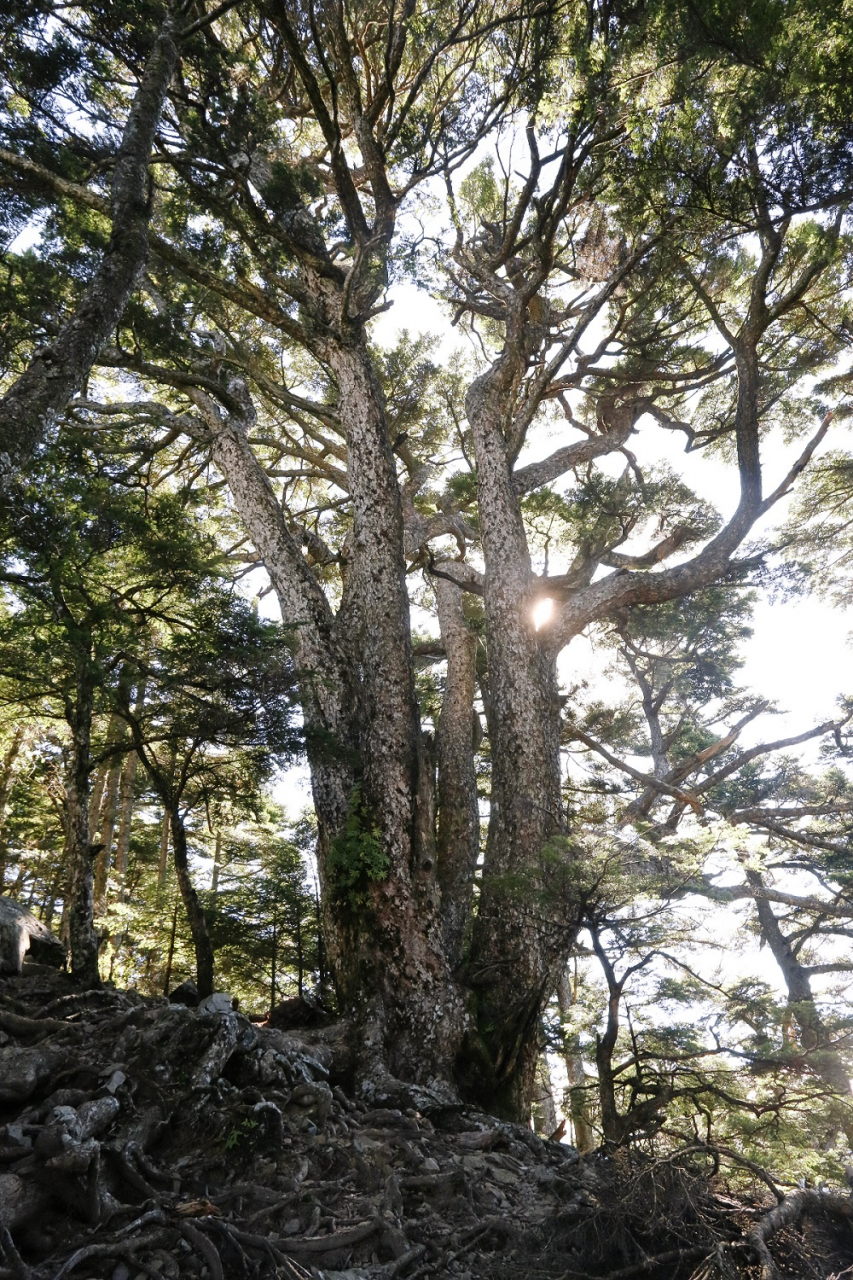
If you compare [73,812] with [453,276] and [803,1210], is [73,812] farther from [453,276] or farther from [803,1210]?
[453,276]

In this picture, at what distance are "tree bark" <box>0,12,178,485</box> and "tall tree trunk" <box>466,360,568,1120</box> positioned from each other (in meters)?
3.80

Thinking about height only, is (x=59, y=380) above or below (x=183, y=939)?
above

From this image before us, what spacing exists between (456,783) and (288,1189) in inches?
178

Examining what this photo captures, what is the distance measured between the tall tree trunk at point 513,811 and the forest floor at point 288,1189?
1078 millimetres

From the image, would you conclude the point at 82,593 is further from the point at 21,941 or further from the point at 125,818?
the point at 125,818

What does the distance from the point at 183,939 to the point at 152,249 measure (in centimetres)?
890

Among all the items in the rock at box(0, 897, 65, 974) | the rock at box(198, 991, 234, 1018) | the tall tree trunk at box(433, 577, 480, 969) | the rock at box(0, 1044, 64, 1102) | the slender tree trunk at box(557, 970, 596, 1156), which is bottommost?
the slender tree trunk at box(557, 970, 596, 1156)

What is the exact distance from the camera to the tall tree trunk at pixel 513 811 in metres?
5.20

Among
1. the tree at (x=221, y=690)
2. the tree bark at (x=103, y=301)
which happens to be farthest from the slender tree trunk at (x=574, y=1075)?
the tree bark at (x=103, y=301)

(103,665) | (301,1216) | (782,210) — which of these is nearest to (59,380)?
(103,665)

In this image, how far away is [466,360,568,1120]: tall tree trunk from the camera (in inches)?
205

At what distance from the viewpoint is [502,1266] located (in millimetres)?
2773

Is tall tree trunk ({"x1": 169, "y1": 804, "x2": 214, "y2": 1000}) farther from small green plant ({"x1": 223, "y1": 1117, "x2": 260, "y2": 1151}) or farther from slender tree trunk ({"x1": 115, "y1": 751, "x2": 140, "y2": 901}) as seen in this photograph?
slender tree trunk ({"x1": 115, "y1": 751, "x2": 140, "y2": 901})

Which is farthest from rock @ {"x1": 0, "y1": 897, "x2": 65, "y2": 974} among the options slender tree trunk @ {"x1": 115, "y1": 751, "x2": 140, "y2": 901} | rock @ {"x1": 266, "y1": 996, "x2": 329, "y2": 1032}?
slender tree trunk @ {"x1": 115, "y1": 751, "x2": 140, "y2": 901}
